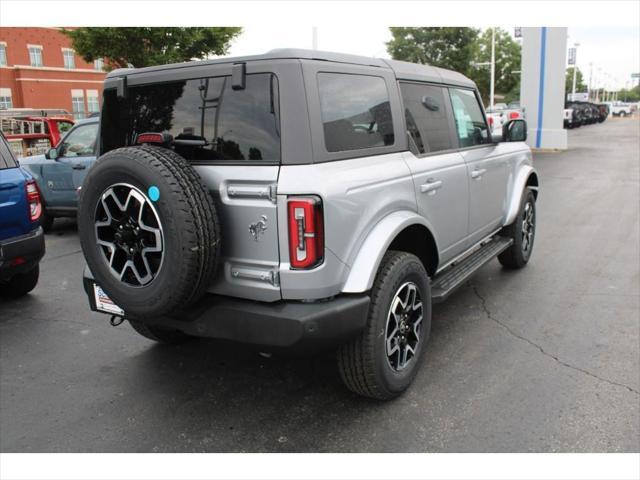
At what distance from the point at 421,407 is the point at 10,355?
3.03 m

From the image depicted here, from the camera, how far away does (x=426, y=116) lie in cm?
401

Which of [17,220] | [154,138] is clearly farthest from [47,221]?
[154,138]

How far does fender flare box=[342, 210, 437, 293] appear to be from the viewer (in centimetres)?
292

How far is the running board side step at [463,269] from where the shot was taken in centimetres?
390

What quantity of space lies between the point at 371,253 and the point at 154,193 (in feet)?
3.78

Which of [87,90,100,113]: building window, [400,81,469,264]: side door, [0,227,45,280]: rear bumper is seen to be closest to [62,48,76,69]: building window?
[87,90,100,113]: building window

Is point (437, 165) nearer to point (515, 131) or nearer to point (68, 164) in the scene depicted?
point (515, 131)

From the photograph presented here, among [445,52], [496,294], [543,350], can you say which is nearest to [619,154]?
[496,294]

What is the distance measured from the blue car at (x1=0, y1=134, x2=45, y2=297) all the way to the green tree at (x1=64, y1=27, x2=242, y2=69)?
16.9 m

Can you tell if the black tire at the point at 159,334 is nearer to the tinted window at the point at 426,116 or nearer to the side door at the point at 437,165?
the side door at the point at 437,165

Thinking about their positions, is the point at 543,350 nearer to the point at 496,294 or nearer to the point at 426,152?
the point at 496,294

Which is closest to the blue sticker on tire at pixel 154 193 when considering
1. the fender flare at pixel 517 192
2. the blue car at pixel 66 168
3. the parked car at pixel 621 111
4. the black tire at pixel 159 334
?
the black tire at pixel 159 334

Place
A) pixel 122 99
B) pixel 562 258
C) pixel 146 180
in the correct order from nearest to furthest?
1. pixel 146 180
2. pixel 122 99
3. pixel 562 258

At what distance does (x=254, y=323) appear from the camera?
2.80 meters
